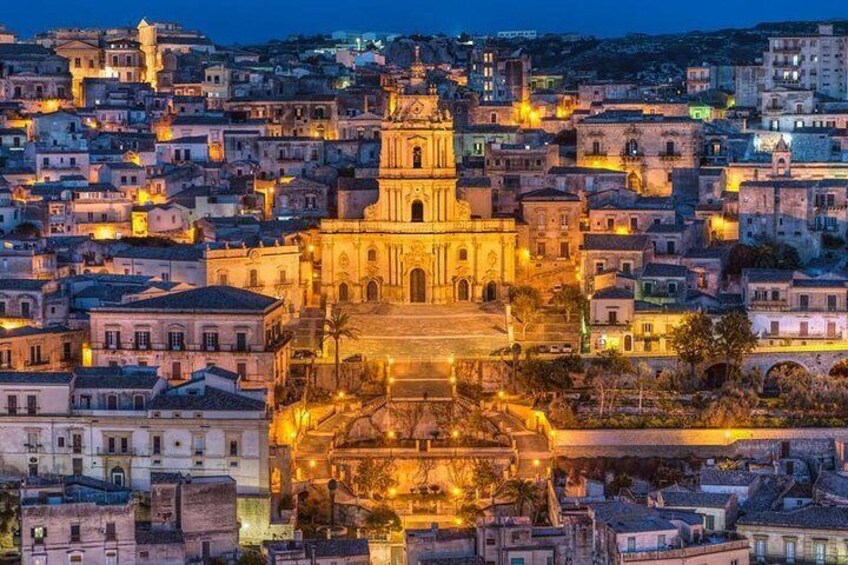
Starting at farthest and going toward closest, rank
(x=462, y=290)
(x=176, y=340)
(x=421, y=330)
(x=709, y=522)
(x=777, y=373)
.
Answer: (x=462, y=290)
(x=421, y=330)
(x=777, y=373)
(x=176, y=340)
(x=709, y=522)

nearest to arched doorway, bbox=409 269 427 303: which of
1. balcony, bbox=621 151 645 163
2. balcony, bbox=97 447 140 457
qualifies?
balcony, bbox=621 151 645 163

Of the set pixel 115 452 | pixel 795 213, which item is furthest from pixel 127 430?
pixel 795 213

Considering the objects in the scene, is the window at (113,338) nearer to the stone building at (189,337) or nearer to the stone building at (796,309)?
the stone building at (189,337)

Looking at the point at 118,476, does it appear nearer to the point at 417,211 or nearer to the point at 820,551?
the point at 820,551

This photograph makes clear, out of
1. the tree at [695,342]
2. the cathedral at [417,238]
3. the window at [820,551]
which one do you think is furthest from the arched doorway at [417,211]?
the window at [820,551]

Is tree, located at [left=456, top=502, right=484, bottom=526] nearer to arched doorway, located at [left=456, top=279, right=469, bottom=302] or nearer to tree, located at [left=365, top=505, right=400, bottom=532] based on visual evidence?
tree, located at [left=365, top=505, right=400, bottom=532]

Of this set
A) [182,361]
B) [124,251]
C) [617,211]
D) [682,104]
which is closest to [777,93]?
[682,104]
